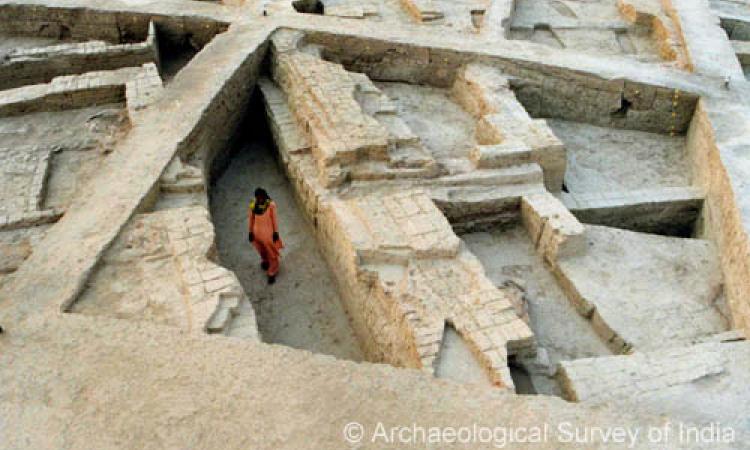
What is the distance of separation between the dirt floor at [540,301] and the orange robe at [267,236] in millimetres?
1823

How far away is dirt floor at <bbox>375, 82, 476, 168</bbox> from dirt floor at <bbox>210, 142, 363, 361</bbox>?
1.65 m

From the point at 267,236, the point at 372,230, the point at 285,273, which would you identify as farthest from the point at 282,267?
the point at 372,230

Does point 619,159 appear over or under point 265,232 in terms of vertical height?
under

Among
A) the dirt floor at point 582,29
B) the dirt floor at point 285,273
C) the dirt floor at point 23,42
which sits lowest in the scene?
the dirt floor at point 285,273

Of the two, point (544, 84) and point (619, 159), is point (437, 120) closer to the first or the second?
point (544, 84)

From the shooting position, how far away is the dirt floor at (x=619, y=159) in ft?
24.7

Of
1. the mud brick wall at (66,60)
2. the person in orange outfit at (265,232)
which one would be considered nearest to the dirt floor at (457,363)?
the person in orange outfit at (265,232)

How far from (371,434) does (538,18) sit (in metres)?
8.89

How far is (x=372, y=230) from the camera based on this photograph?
5.34 m

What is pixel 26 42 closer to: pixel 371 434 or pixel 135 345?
pixel 135 345

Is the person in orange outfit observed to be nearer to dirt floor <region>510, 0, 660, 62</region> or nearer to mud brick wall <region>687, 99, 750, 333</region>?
mud brick wall <region>687, 99, 750, 333</region>

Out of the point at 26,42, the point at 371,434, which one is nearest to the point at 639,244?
the point at 371,434

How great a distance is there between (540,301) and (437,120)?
3063mm

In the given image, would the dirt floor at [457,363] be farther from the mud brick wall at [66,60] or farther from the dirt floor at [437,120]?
the mud brick wall at [66,60]
